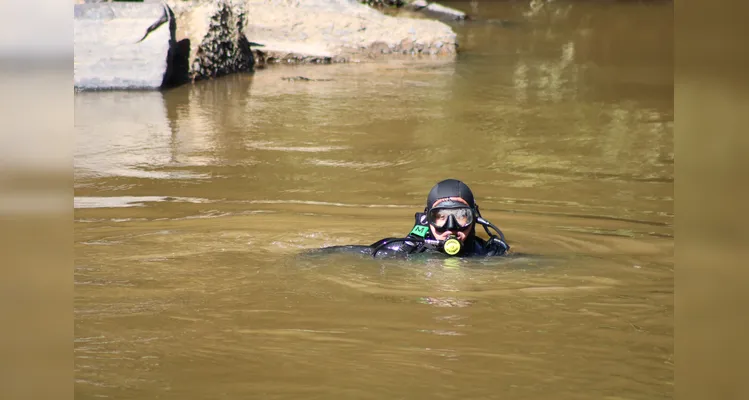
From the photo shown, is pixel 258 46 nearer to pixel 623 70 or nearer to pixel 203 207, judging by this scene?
pixel 623 70

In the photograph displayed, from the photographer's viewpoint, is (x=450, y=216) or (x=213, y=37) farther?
(x=213, y=37)

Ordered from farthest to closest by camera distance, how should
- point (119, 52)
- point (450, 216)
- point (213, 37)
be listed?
point (213, 37), point (119, 52), point (450, 216)

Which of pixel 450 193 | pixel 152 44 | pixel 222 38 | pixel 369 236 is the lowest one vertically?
pixel 369 236

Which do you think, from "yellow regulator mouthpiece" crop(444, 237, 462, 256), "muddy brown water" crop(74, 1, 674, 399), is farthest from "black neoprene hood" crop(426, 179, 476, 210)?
"muddy brown water" crop(74, 1, 674, 399)

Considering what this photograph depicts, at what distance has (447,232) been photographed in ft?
19.2

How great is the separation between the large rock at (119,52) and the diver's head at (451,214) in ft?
22.7

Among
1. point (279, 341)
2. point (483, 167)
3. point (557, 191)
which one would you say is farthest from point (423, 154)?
point (279, 341)

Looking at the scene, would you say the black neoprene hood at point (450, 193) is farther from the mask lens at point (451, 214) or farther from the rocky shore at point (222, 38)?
the rocky shore at point (222, 38)

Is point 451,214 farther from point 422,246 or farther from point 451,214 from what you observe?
point 422,246

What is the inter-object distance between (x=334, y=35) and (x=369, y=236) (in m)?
8.46

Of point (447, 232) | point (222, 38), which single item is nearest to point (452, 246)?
point (447, 232)

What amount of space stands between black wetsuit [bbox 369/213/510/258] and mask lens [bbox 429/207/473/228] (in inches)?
4.3
